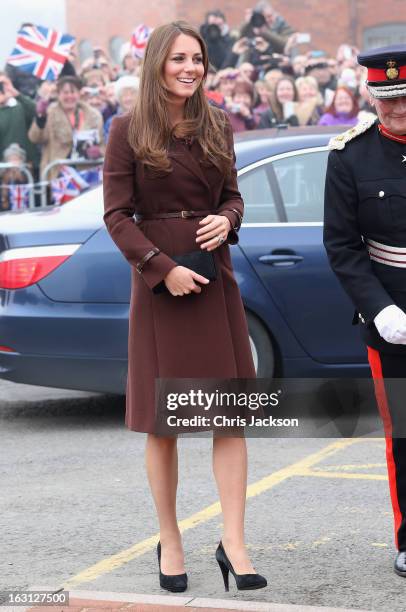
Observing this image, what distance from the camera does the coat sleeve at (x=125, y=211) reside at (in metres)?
4.01

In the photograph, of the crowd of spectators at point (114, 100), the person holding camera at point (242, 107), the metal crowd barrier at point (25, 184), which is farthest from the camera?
the person holding camera at point (242, 107)

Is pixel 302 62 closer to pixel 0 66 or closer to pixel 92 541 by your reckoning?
pixel 0 66

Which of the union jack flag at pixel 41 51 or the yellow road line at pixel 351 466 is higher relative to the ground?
the union jack flag at pixel 41 51

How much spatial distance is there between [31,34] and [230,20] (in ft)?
18.9

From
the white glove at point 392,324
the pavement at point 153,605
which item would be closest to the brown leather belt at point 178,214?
the white glove at point 392,324

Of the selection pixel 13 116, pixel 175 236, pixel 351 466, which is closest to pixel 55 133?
pixel 13 116

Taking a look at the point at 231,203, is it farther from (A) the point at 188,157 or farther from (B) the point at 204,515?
(B) the point at 204,515

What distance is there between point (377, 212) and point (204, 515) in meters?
1.75

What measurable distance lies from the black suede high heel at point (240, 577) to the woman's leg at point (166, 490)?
0.15 metres

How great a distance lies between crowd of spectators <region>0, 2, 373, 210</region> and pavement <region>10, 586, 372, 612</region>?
9768 millimetres

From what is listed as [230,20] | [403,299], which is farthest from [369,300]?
[230,20]

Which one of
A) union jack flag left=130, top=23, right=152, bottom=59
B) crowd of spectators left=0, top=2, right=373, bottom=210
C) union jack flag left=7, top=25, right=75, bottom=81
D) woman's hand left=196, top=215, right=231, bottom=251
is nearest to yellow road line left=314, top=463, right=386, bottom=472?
woman's hand left=196, top=215, right=231, bottom=251

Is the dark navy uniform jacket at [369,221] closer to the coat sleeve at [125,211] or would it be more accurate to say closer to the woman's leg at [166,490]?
the coat sleeve at [125,211]

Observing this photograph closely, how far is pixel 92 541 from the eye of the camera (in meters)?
4.85
